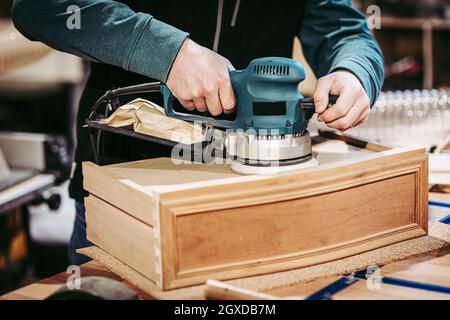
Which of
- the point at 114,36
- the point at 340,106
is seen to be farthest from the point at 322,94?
the point at 114,36

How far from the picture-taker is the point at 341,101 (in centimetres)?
109

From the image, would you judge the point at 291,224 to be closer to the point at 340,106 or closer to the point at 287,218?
the point at 287,218

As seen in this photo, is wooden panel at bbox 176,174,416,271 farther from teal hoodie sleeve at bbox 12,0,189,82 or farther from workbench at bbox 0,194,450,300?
teal hoodie sleeve at bbox 12,0,189,82

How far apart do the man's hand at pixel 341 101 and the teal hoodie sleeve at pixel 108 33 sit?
0.89 ft

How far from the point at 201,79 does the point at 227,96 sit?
53 millimetres

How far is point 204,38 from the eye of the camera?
4.51 feet

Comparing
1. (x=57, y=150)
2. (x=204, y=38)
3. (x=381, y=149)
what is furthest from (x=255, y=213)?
(x=57, y=150)

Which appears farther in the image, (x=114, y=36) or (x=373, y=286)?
(x=114, y=36)

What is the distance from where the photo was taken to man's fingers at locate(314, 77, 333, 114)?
1.06 meters

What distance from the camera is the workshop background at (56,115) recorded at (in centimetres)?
222

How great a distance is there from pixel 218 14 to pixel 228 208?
2.07 feet

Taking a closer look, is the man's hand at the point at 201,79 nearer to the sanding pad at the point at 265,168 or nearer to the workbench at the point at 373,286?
the sanding pad at the point at 265,168
